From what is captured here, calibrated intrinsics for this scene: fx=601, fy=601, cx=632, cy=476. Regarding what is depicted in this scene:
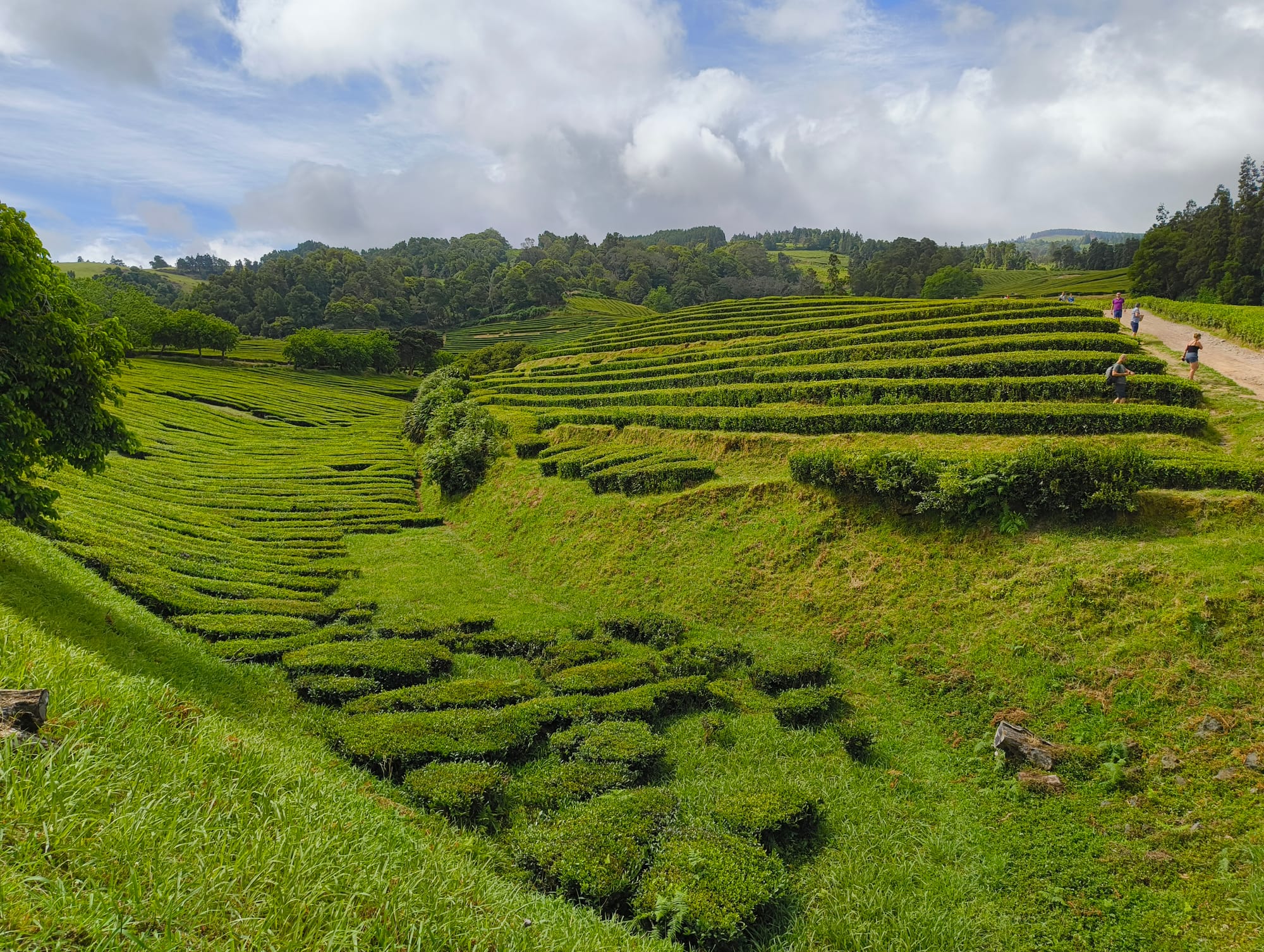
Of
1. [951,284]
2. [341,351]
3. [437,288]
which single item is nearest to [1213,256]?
[951,284]

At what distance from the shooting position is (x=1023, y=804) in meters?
8.80

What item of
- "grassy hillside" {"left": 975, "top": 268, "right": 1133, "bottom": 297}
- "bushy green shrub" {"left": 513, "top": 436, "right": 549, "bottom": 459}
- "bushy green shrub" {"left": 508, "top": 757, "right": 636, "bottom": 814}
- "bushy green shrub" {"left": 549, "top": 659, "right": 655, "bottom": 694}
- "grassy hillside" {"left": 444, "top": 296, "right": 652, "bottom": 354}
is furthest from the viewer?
"grassy hillside" {"left": 444, "top": 296, "right": 652, "bottom": 354}

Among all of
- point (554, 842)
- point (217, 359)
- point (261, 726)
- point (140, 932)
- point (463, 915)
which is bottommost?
point (554, 842)

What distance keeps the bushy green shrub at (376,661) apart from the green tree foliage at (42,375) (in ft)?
19.3

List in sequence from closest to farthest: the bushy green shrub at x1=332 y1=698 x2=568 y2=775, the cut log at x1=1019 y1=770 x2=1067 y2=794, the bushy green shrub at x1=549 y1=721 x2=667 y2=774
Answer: the cut log at x1=1019 y1=770 x2=1067 y2=794 → the bushy green shrub at x1=332 y1=698 x2=568 y2=775 → the bushy green shrub at x1=549 y1=721 x2=667 y2=774

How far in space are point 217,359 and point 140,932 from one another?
109159 mm

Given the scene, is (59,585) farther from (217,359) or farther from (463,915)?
(217,359)

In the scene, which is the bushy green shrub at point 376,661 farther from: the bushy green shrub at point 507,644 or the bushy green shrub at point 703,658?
the bushy green shrub at point 703,658

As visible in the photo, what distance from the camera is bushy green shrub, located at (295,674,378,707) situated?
40.2ft

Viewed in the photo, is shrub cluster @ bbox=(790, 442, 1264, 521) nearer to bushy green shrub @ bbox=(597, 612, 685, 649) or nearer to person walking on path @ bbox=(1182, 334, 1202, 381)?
bushy green shrub @ bbox=(597, 612, 685, 649)

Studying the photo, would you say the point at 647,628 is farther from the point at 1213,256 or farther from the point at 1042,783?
the point at 1213,256

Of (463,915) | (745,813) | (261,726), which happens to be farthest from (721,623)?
(463,915)

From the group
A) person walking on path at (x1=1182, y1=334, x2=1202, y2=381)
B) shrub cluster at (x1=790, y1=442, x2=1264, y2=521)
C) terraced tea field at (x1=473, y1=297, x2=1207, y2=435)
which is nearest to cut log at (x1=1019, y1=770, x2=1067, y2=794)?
shrub cluster at (x1=790, y1=442, x2=1264, y2=521)

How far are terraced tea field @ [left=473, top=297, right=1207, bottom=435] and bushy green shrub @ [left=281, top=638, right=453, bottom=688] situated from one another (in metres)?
15.3
